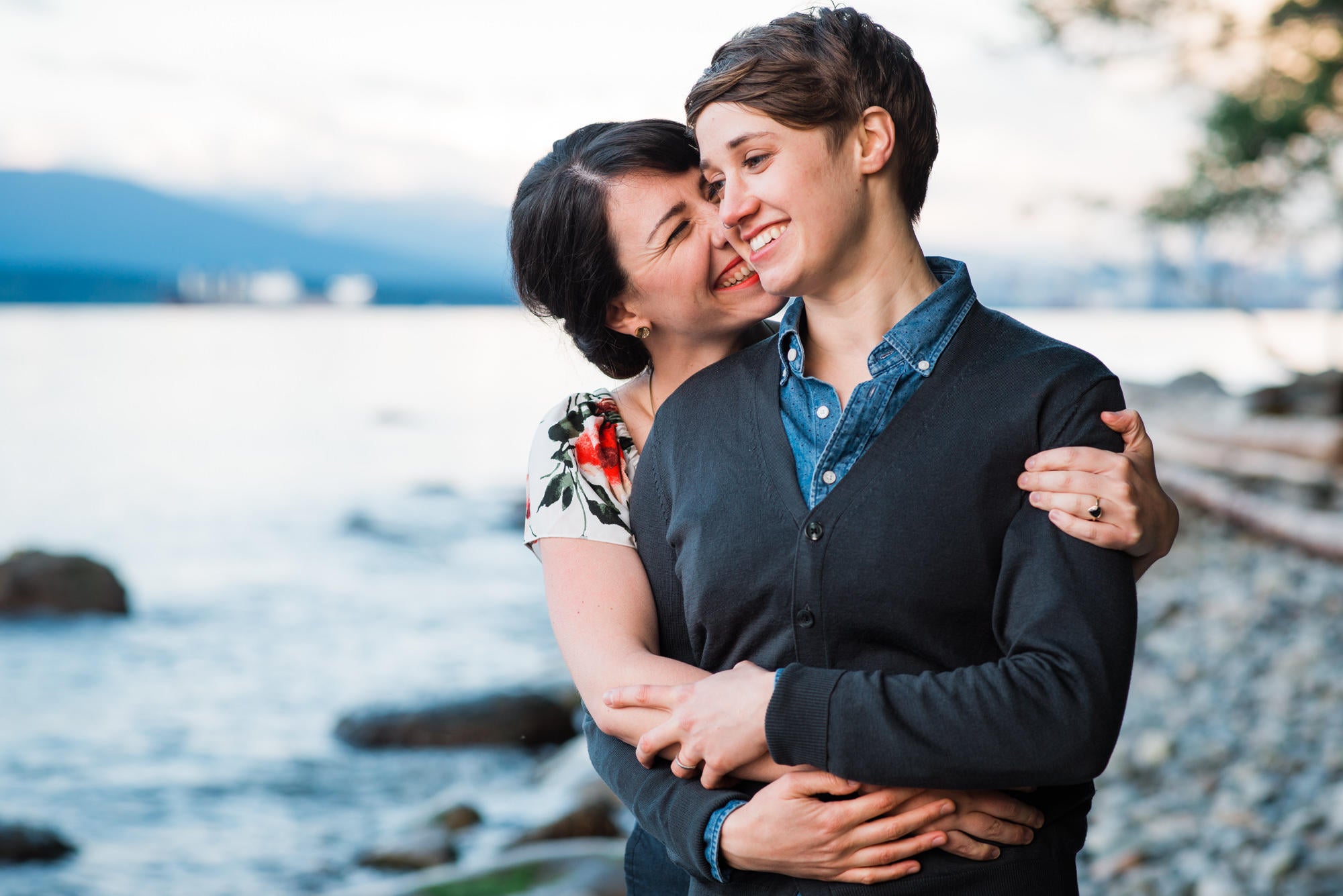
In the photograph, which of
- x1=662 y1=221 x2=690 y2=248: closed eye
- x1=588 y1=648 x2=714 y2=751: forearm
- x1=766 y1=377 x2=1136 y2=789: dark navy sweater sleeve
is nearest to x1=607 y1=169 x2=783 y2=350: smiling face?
x1=662 y1=221 x2=690 y2=248: closed eye

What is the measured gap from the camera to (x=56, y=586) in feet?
40.0

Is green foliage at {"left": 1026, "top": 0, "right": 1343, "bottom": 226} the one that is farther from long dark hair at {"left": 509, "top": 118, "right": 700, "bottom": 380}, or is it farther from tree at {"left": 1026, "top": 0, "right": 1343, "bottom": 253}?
long dark hair at {"left": 509, "top": 118, "right": 700, "bottom": 380}

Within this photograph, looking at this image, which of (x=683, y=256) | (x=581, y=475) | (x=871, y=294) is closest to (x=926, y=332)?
(x=871, y=294)

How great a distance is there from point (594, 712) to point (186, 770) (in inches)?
304

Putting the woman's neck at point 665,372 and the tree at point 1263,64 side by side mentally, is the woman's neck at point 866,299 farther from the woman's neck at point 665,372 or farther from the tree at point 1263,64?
the tree at point 1263,64

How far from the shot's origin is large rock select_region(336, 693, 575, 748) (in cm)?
823

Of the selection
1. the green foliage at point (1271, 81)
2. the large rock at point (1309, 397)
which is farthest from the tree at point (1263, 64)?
the large rock at point (1309, 397)

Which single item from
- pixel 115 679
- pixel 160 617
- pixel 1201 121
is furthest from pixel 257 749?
pixel 1201 121

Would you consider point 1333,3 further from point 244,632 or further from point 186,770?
point 244,632

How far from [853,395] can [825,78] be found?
448 millimetres

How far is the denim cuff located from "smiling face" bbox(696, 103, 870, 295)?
2.35 ft

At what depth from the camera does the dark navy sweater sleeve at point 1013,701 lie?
1482 millimetres

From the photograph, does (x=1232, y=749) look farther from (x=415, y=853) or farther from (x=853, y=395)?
(x=853, y=395)

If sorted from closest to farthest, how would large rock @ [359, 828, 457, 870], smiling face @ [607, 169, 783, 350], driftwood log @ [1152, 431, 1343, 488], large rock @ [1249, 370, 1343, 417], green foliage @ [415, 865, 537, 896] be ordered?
smiling face @ [607, 169, 783, 350] < green foliage @ [415, 865, 537, 896] < large rock @ [359, 828, 457, 870] < driftwood log @ [1152, 431, 1343, 488] < large rock @ [1249, 370, 1343, 417]
